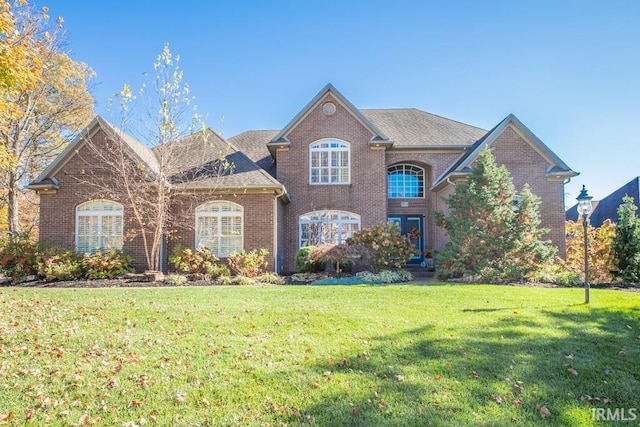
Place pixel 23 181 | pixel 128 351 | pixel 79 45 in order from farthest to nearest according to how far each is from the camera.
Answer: pixel 23 181 < pixel 79 45 < pixel 128 351

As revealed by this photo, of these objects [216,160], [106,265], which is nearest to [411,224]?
[216,160]

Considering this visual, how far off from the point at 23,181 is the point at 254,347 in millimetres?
24557

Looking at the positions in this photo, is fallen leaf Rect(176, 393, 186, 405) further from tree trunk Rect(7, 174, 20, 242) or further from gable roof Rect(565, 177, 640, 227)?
gable roof Rect(565, 177, 640, 227)

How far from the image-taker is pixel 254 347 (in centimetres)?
544

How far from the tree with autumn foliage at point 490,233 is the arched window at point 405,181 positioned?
5.91 m

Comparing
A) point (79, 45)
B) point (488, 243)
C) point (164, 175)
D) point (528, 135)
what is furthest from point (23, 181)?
point (528, 135)

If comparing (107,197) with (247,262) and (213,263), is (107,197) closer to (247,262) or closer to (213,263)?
(213,263)

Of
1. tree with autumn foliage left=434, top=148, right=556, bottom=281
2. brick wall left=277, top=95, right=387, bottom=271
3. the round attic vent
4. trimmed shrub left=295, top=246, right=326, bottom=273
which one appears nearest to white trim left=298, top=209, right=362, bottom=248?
brick wall left=277, top=95, right=387, bottom=271

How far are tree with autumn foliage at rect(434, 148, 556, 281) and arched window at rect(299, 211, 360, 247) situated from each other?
5.09 meters

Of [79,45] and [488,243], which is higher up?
[79,45]

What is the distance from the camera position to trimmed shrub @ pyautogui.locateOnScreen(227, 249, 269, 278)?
13797 mm

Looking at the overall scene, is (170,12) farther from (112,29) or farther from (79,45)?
(79,45)

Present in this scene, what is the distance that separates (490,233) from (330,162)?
303 inches

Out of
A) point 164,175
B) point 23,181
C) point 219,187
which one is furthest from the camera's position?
point 23,181
